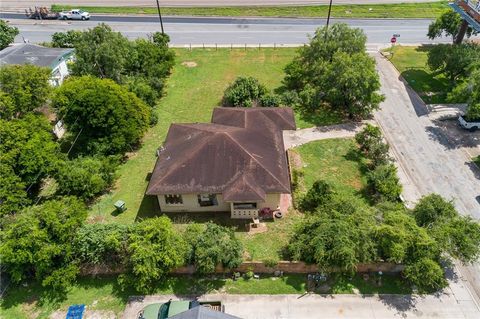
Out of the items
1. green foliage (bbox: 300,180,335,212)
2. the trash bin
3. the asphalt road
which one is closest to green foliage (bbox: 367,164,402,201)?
green foliage (bbox: 300,180,335,212)

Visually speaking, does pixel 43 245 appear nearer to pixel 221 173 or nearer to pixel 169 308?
pixel 169 308

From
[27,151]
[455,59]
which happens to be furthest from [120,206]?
[455,59]

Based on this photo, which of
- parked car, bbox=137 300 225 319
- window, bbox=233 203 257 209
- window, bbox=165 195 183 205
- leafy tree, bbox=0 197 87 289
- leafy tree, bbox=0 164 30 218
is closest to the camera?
parked car, bbox=137 300 225 319

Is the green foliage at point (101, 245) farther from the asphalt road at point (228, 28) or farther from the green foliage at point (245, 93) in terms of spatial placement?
the asphalt road at point (228, 28)

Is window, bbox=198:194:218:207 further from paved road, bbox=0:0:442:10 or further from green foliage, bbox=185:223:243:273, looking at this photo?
paved road, bbox=0:0:442:10

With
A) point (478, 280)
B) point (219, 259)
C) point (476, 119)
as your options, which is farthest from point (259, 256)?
point (476, 119)

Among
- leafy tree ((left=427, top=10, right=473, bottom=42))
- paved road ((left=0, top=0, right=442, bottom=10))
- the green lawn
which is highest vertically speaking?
leafy tree ((left=427, top=10, right=473, bottom=42))

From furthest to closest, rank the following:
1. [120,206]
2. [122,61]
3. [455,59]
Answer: [455,59] → [122,61] → [120,206]
